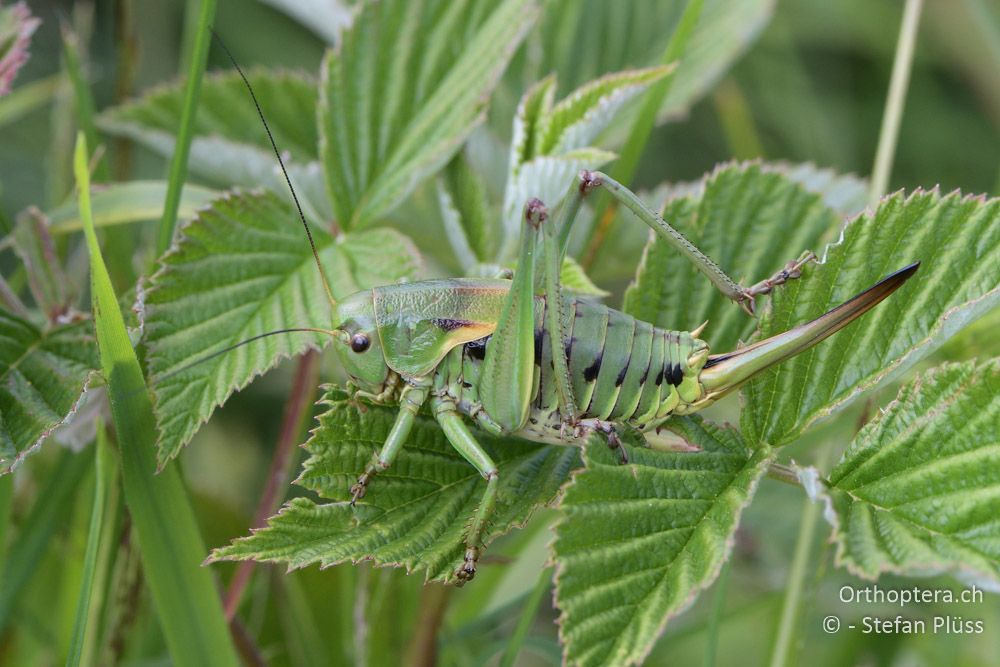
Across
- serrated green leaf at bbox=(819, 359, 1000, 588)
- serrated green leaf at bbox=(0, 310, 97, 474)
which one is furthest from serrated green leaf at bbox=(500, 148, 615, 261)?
serrated green leaf at bbox=(0, 310, 97, 474)

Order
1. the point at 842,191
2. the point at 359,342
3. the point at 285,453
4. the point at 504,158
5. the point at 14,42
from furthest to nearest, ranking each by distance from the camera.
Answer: the point at 504,158 → the point at 842,191 → the point at 285,453 → the point at 14,42 → the point at 359,342

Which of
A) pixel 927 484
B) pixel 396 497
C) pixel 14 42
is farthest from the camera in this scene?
pixel 14 42

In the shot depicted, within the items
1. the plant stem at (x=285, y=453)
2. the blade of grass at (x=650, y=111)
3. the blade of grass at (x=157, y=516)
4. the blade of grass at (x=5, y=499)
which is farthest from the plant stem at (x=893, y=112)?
the blade of grass at (x=5, y=499)

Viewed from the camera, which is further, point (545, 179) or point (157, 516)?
point (545, 179)


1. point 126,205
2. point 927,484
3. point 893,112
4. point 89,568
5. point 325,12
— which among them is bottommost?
point 89,568

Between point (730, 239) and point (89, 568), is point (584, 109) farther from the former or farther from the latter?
point (89, 568)

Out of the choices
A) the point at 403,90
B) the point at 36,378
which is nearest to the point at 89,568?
the point at 36,378

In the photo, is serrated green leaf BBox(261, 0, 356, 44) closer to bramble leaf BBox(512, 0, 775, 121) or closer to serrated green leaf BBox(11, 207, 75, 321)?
bramble leaf BBox(512, 0, 775, 121)
